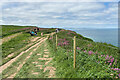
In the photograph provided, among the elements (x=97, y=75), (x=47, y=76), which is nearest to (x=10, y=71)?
(x=47, y=76)

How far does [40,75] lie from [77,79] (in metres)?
2.52

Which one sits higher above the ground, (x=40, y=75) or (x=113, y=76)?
(x=113, y=76)

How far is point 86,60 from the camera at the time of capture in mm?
8203

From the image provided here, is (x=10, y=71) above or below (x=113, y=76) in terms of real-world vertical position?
below

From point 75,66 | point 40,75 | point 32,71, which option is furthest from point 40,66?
point 75,66

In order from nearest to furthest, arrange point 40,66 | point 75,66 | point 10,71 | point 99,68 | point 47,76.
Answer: point 99,68 < point 47,76 < point 75,66 < point 10,71 < point 40,66

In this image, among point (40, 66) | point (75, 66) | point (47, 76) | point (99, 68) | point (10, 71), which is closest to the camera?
point (99, 68)

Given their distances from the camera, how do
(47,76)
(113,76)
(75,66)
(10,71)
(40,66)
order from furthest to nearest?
(40,66) < (10,71) < (75,66) < (47,76) < (113,76)

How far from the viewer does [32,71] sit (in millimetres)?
8086

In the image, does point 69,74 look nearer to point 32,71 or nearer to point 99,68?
point 99,68

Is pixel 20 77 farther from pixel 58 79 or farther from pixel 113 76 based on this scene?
pixel 113 76

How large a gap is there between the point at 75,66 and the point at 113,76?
2.61m

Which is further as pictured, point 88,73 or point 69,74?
point 69,74

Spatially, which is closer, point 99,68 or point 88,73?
point 88,73
